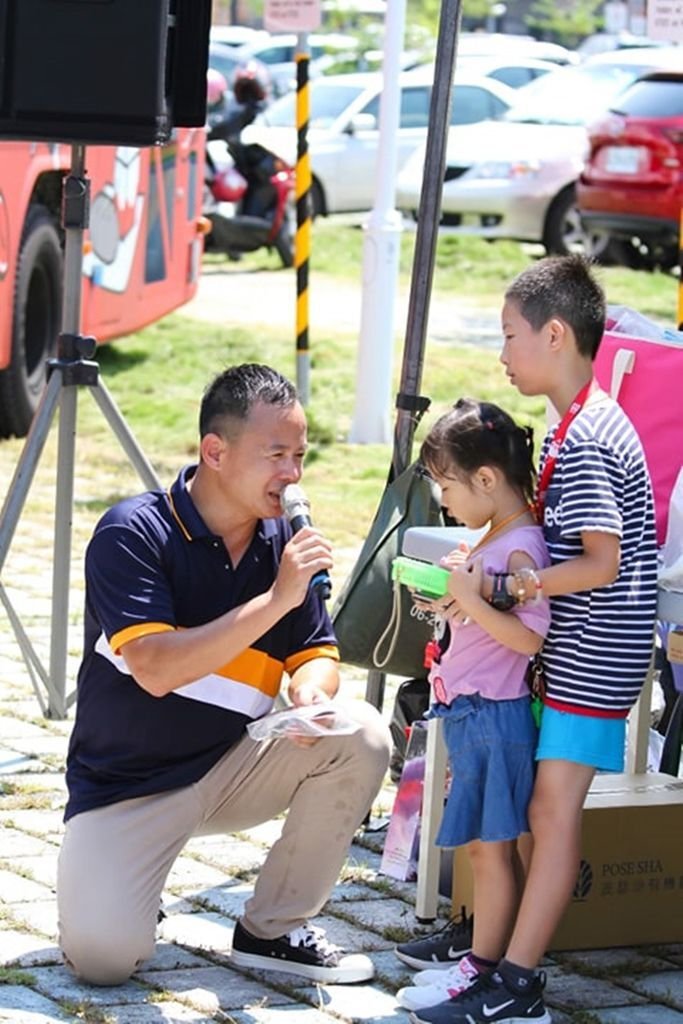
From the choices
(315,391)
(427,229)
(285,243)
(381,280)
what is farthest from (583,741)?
(285,243)

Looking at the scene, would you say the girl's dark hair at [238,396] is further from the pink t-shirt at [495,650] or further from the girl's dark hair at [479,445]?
the pink t-shirt at [495,650]

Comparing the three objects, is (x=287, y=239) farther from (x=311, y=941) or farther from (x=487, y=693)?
(x=487, y=693)

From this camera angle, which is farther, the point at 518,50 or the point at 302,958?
the point at 518,50

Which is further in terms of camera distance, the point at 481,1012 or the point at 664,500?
the point at 664,500

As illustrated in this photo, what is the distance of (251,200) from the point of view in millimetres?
17172

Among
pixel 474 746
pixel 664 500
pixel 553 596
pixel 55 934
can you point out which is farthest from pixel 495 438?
pixel 55 934

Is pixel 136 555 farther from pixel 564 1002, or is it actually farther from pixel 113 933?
pixel 564 1002

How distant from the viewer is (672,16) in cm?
706

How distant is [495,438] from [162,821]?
3.35 ft

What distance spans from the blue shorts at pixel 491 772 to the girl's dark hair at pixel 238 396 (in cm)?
70

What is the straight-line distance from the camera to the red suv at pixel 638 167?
55.2 feet

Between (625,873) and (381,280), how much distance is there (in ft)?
19.9

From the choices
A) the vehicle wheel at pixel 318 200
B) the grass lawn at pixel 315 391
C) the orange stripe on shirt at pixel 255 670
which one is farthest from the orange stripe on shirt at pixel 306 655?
the vehicle wheel at pixel 318 200

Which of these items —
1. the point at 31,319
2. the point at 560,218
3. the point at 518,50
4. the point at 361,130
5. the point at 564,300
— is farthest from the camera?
the point at 518,50
